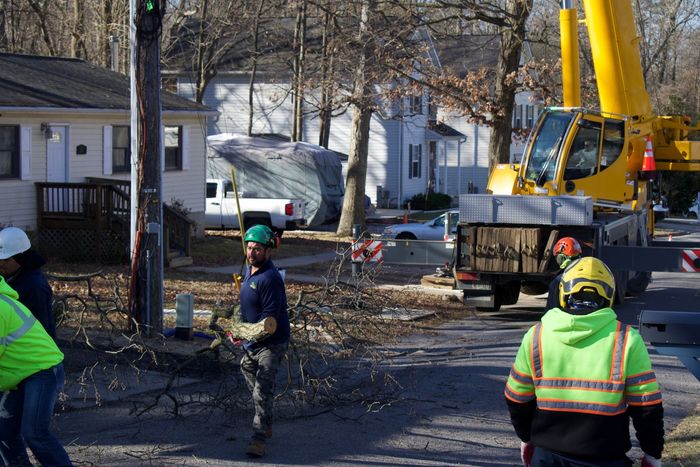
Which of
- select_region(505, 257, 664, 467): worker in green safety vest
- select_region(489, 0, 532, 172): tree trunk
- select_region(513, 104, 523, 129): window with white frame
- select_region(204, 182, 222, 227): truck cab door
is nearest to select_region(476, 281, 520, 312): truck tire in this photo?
select_region(489, 0, 532, 172): tree trunk

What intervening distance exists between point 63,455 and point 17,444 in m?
0.27

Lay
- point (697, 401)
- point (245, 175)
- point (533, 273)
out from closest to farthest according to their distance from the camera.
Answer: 1. point (697, 401)
2. point (533, 273)
3. point (245, 175)


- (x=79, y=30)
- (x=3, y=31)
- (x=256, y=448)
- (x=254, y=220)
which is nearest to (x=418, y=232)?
(x=254, y=220)

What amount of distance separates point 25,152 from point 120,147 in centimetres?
329

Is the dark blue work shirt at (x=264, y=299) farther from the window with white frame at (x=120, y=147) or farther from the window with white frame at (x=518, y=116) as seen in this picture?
the window with white frame at (x=518, y=116)

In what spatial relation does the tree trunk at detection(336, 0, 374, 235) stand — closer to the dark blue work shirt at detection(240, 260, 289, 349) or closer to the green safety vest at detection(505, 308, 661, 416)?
the dark blue work shirt at detection(240, 260, 289, 349)

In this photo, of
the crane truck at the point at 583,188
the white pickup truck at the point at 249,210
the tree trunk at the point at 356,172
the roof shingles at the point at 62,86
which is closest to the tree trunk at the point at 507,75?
the crane truck at the point at 583,188

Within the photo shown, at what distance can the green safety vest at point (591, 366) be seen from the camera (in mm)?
3986

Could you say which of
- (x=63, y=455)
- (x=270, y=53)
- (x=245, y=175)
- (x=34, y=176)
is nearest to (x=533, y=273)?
(x=63, y=455)

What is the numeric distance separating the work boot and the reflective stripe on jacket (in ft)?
6.54

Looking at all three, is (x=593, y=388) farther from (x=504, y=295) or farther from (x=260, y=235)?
(x=504, y=295)

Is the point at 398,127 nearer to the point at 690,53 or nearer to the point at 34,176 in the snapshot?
the point at 34,176

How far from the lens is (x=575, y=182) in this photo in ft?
53.5

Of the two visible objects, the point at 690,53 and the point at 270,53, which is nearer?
the point at 270,53
